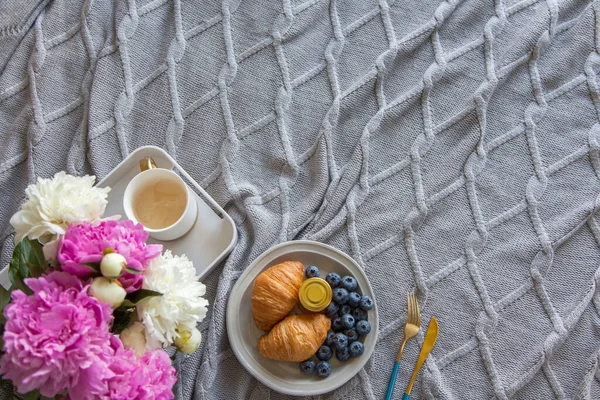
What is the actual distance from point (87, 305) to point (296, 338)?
15.8 inches

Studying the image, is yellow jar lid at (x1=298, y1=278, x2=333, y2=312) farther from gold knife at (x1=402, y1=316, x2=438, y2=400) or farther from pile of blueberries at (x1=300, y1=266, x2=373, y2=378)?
Answer: gold knife at (x1=402, y1=316, x2=438, y2=400)

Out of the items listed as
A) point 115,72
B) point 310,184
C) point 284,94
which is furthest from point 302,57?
point 115,72

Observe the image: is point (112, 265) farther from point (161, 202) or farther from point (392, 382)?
point (392, 382)

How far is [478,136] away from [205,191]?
1.72ft

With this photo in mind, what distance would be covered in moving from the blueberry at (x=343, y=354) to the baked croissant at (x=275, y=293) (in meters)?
0.11

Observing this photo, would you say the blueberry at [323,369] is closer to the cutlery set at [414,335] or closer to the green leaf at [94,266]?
the cutlery set at [414,335]

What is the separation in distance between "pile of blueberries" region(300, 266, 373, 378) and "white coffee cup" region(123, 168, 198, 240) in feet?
0.86

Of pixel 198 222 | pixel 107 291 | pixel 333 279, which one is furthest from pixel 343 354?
pixel 107 291

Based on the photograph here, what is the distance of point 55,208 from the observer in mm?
604

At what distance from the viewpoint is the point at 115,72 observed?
1033 millimetres

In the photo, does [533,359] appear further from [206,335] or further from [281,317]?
[206,335]

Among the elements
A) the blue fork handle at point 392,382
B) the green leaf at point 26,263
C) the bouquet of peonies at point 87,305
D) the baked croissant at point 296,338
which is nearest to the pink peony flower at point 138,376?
the bouquet of peonies at point 87,305

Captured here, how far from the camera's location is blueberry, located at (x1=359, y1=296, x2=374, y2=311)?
91cm

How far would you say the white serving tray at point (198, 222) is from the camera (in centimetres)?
93
